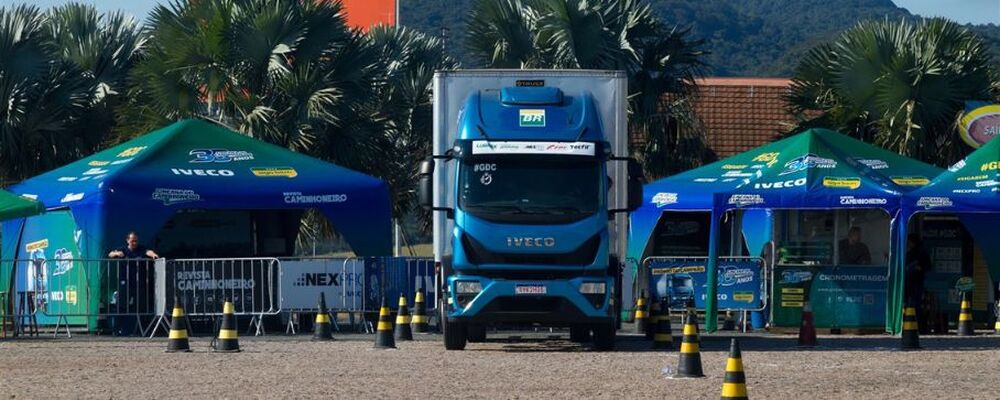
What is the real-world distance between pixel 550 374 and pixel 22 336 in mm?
12062

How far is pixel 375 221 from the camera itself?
2883cm

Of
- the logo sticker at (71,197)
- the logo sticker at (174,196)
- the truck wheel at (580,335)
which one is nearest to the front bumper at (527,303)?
the truck wheel at (580,335)

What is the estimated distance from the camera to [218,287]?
2680cm

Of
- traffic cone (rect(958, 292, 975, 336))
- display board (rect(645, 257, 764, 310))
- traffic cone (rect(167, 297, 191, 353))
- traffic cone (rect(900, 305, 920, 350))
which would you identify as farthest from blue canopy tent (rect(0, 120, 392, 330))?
traffic cone (rect(900, 305, 920, 350))

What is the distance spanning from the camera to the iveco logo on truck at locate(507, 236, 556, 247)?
20891mm

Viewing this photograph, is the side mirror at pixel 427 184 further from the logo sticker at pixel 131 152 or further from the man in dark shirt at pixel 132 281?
the logo sticker at pixel 131 152

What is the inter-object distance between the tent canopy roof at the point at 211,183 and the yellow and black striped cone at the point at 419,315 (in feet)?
7.35

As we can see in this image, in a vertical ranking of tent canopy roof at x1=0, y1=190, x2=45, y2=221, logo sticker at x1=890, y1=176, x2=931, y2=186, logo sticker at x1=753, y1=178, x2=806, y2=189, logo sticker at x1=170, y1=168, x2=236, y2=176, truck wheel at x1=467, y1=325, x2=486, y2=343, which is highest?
logo sticker at x1=170, y1=168, x2=236, y2=176

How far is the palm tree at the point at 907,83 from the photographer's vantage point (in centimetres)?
3469

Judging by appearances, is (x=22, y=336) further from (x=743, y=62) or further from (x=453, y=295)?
(x=743, y=62)

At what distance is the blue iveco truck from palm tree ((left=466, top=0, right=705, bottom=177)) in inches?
549

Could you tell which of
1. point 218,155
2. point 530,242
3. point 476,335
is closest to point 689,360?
point 530,242

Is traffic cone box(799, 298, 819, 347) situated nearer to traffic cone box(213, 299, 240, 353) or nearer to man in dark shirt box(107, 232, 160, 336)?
traffic cone box(213, 299, 240, 353)

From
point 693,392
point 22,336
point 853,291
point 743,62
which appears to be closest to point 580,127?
point 693,392
